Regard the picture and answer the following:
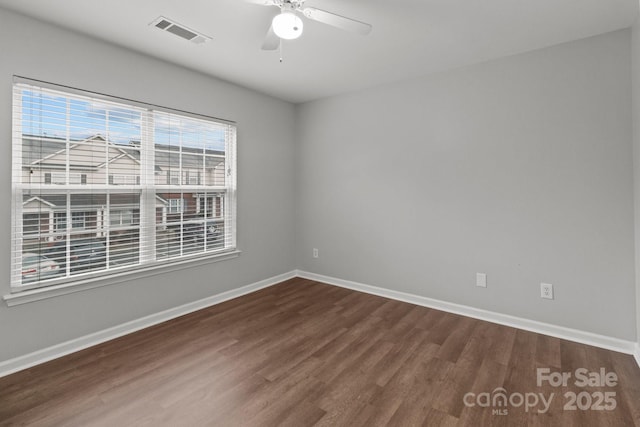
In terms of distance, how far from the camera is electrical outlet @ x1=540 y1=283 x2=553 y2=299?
2.73m

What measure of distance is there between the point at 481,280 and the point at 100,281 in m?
3.64

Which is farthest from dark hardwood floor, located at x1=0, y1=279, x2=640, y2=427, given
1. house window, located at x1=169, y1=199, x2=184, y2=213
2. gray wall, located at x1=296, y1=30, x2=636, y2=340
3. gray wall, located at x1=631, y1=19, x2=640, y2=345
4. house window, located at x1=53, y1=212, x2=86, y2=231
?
house window, located at x1=169, y1=199, x2=184, y2=213

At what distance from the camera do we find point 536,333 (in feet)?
9.05

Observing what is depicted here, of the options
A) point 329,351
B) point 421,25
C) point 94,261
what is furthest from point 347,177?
point 94,261

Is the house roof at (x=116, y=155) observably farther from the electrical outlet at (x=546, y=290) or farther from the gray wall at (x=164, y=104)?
the electrical outlet at (x=546, y=290)

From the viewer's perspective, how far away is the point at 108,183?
2.67m

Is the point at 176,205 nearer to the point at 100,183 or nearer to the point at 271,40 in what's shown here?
the point at 100,183

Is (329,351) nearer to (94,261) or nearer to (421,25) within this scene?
(94,261)

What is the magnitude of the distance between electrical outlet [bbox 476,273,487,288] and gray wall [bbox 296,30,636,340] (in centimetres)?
5

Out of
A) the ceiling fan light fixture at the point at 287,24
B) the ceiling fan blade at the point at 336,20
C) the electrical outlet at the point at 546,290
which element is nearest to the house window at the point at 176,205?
the ceiling fan light fixture at the point at 287,24

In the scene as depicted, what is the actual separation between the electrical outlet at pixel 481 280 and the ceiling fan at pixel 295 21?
256 centimetres

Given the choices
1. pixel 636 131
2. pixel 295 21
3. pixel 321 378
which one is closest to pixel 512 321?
pixel 636 131

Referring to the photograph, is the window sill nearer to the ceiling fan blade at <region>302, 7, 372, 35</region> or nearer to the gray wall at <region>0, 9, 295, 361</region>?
the gray wall at <region>0, 9, 295, 361</region>

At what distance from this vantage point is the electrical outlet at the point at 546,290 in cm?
273
